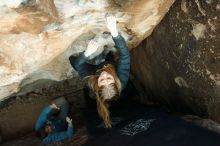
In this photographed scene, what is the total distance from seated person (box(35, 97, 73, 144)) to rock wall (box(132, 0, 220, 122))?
3.54ft

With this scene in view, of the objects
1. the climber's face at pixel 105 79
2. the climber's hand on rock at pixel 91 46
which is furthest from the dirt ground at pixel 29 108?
the climber's hand on rock at pixel 91 46

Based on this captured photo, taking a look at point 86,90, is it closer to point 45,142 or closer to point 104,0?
point 45,142

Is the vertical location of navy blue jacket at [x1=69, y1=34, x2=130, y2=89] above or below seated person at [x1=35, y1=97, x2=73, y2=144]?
above

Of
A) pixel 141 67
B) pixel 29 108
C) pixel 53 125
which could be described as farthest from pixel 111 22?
pixel 29 108

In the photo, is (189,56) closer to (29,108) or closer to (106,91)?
(106,91)

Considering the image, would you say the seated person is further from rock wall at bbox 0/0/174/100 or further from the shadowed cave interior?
rock wall at bbox 0/0/174/100

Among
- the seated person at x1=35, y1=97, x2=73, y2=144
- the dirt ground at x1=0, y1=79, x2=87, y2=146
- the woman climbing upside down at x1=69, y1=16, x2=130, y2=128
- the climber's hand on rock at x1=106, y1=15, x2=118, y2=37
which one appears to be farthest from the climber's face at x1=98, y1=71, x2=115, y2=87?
the dirt ground at x1=0, y1=79, x2=87, y2=146

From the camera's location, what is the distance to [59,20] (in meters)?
2.58

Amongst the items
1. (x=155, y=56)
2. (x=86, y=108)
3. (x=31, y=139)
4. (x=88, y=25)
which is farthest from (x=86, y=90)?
(x=88, y=25)

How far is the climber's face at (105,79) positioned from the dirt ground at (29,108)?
1090mm

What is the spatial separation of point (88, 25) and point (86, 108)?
Result: 1.68 m

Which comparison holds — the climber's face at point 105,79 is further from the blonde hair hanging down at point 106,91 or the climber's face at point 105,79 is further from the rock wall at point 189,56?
the rock wall at point 189,56

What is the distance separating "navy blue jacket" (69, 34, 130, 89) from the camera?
2977mm

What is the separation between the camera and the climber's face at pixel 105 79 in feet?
10.2
